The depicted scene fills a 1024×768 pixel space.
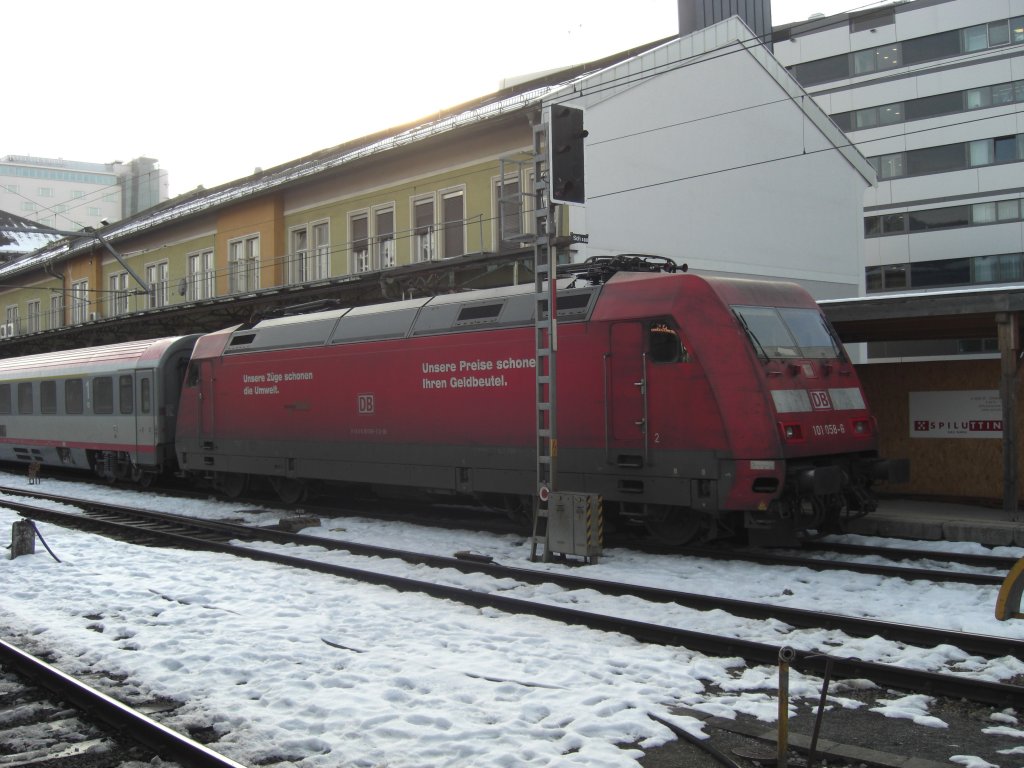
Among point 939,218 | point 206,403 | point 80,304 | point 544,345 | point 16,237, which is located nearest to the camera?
point 544,345

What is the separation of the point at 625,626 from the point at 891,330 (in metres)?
9.33

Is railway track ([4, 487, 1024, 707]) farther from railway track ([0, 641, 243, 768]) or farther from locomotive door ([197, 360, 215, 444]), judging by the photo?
locomotive door ([197, 360, 215, 444])

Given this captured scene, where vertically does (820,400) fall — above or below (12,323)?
below

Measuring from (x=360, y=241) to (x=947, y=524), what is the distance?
17.6m

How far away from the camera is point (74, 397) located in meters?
21.4

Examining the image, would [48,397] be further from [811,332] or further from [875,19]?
[875,19]

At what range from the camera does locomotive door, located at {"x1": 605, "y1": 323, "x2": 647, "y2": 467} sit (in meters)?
10.4

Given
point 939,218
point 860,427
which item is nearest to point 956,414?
point 860,427

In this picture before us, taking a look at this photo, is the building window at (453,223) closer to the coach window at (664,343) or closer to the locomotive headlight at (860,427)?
the coach window at (664,343)

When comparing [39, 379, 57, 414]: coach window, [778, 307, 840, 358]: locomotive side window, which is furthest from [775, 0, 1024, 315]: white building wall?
[778, 307, 840, 358]: locomotive side window

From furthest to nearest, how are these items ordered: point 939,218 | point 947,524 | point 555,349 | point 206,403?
point 939,218
point 206,403
point 947,524
point 555,349

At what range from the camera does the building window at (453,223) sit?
2256 centimetres

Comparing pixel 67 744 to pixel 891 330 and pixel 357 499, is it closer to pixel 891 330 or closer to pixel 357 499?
pixel 357 499

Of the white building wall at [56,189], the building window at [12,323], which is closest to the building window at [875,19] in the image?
the building window at [12,323]
